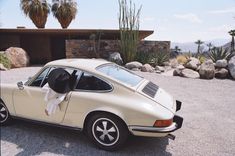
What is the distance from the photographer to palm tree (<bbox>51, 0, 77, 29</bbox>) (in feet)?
63.6

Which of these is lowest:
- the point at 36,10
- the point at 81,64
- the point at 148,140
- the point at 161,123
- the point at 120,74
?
the point at 148,140

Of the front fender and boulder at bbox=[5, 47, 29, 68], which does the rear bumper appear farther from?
boulder at bbox=[5, 47, 29, 68]

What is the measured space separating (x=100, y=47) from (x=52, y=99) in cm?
1035

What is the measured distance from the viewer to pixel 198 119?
15.3 feet

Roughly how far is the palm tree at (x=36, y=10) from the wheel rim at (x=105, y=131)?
16.7m

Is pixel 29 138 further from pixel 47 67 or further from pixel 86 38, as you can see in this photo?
pixel 86 38

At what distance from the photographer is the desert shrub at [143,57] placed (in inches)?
459

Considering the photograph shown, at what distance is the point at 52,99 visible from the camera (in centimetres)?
338

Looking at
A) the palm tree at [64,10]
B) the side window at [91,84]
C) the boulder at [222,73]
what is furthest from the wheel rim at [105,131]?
the palm tree at [64,10]

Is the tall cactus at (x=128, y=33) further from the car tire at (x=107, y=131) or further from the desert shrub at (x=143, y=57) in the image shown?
the car tire at (x=107, y=131)

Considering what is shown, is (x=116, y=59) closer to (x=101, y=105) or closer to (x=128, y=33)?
(x=128, y=33)

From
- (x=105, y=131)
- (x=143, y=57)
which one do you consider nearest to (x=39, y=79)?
(x=105, y=131)

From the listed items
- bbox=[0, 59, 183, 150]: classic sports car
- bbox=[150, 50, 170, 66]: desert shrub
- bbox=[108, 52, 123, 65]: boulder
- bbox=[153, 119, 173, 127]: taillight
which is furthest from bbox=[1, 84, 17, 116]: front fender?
bbox=[150, 50, 170, 66]: desert shrub

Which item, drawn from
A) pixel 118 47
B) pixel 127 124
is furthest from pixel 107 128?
pixel 118 47
